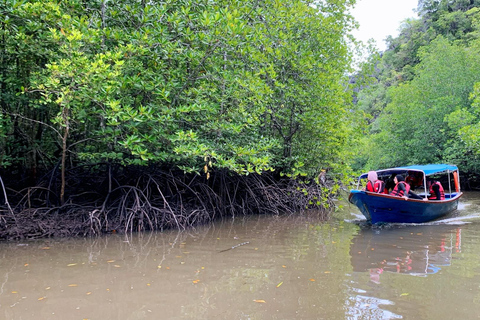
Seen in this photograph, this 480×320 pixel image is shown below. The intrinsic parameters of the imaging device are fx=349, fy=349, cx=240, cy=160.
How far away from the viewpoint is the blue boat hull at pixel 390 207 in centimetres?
740

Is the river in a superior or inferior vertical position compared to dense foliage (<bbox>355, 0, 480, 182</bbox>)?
inferior

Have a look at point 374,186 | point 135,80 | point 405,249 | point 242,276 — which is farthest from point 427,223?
point 135,80

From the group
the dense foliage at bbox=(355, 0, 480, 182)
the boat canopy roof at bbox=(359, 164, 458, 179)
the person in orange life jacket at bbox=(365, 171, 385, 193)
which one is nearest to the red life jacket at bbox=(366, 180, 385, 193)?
the person in orange life jacket at bbox=(365, 171, 385, 193)

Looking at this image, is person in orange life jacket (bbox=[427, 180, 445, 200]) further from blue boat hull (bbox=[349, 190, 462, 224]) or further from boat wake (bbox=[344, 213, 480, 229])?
blue boat hull (bbox=[349, 190, 462, 224])

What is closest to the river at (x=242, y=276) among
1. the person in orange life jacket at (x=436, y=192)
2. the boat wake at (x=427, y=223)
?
the boat wake at (x=427, y=223)

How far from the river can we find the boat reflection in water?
17mm

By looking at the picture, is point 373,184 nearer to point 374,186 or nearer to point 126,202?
point 374,186

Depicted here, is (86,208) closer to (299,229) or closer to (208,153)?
(208,153)

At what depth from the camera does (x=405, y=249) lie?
5609 mm

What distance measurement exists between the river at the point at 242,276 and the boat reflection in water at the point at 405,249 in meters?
0.02

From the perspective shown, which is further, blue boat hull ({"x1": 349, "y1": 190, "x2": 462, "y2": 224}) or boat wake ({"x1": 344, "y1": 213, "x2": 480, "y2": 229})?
boat wake ({"x1": 344, "y1": 213, "x2": 480, "y2": 229})

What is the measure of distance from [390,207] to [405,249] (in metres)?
2.08

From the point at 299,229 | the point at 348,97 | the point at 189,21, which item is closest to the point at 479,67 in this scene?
the point at 348,97

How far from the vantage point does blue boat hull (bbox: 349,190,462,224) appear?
7.40 m
